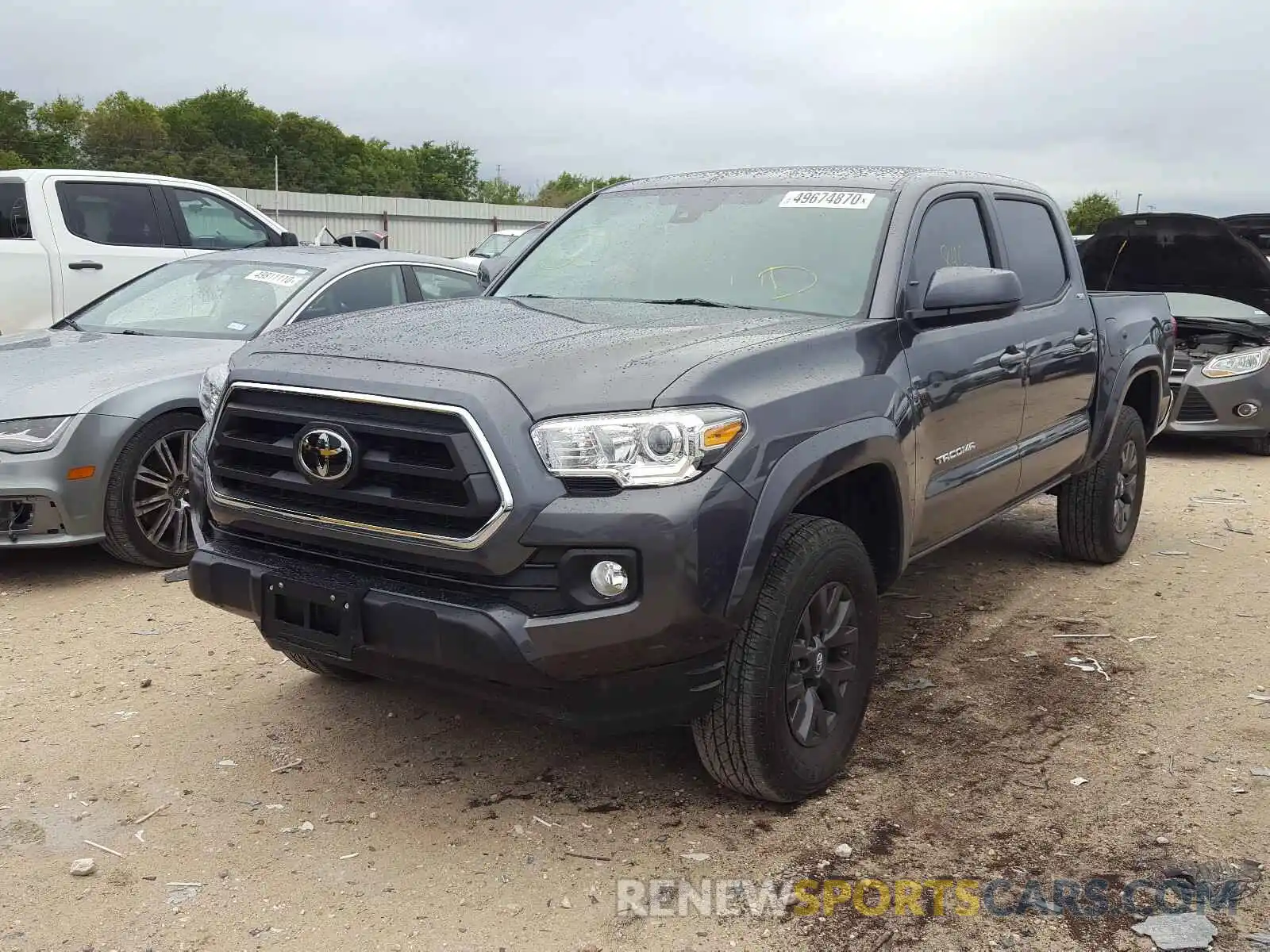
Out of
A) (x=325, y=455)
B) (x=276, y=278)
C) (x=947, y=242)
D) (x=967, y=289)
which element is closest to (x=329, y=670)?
(x=325, y=455)

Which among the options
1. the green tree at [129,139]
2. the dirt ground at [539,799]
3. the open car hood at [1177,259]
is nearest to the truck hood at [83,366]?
the dirt ground at [539,799]

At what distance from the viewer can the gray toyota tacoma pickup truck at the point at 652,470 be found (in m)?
2.97

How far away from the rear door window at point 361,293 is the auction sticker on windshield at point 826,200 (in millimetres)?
2671

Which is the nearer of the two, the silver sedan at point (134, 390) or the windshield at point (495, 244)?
the silver sedan at point (134, 390)

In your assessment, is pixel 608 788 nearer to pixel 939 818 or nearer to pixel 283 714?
pixel 939 818

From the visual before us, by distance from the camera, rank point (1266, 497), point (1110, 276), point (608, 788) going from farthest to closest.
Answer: point (1110, 276)
point (1266, 497)
point (608, 788)

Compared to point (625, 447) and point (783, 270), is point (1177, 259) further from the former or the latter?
point (625, 447)

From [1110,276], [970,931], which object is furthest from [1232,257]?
[970,931]

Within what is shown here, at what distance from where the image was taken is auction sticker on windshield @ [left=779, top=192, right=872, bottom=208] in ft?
14.2

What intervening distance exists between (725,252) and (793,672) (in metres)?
1.61

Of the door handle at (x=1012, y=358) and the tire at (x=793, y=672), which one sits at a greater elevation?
the door handle at (x=1012, y=358)

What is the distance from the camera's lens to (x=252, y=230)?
9.45m

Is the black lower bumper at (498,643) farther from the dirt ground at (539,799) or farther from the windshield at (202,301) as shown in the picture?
the windshield at (202,301)

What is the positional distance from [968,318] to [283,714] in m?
2.73
